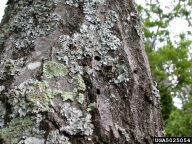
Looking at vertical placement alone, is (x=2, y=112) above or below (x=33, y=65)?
below

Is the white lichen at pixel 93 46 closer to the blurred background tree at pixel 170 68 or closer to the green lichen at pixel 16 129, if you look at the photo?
the green lichen at pixel 16 129

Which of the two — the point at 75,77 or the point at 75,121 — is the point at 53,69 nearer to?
the point at 75,77

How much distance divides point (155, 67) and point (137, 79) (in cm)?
522

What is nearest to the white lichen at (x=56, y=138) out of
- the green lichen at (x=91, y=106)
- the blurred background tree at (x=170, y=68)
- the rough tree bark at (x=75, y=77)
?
the rough tree bark at (x=75, y=77)

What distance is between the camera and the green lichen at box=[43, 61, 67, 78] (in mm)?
732

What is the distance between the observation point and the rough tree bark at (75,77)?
65 cm

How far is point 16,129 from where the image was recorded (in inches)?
25.2

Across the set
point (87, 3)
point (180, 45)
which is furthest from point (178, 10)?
point (87, 3)

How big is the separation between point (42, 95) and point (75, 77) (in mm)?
113

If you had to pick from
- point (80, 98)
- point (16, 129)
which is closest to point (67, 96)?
point (80, 98)

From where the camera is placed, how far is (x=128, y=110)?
2.39ft

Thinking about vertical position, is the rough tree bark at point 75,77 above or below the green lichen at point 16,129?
above

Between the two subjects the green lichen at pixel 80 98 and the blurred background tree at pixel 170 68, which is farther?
the blurred background tree at pixel 170 68

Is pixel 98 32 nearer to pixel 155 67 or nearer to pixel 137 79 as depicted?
pixel 137 79
